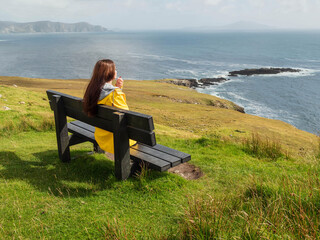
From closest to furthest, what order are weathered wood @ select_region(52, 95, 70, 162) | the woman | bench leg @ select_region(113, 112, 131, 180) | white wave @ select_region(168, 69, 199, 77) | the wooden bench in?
the wooden bench
bench leg @ select_region(113, 112, 131, 180)
the woman
weathered wood @ select_region(52, 95, 70, 162)
white wave @ select_region(168, 69, 199, 77)

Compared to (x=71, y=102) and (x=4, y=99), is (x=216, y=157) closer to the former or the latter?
(x=71, y=102)

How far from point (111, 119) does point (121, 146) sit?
0.50 m

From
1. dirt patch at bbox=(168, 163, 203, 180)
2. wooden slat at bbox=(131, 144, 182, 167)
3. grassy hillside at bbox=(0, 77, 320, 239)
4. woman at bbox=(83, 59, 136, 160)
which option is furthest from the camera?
dirt patch at bbox=(168, 163, 203, 180)

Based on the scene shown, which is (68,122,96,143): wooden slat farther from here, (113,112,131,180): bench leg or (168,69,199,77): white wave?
(168,69,199,77): white wave

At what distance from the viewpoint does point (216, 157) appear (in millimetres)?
6949

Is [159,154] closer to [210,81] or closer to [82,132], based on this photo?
[82,132]

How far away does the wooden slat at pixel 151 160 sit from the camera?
14.7ft

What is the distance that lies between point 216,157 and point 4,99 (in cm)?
1450

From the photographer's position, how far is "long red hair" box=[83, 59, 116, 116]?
480 centimetres

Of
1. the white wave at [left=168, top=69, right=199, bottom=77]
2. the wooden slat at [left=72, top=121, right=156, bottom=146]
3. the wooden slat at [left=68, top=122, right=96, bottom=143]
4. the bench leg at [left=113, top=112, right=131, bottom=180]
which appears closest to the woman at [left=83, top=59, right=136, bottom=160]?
the bench leg at [left=113, top=112, right=131, bottom=180]

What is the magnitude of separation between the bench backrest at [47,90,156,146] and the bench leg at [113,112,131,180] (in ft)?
0.29

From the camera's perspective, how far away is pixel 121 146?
450 cm

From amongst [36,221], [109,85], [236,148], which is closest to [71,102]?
[109,85]

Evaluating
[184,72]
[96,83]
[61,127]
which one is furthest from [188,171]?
[184,72]
